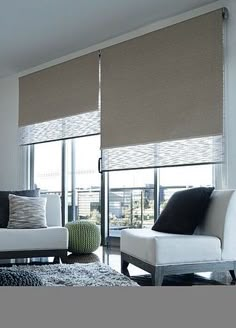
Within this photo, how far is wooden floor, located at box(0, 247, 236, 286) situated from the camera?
2.91 meters

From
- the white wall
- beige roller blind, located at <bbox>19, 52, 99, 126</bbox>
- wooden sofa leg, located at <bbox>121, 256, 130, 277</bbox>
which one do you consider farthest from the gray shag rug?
the white wall

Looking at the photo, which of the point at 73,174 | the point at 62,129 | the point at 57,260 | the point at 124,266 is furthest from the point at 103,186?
the point at 124,266

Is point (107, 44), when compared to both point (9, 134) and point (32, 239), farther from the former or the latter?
point (32, 239)

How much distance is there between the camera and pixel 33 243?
3.69 m

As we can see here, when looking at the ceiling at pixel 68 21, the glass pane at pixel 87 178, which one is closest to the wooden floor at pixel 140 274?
the glass pane at pixel 87 178

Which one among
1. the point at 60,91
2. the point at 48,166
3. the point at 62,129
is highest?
the point at 60,91

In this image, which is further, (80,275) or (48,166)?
(48,166)

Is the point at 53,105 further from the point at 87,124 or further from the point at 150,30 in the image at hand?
the point at 150,30

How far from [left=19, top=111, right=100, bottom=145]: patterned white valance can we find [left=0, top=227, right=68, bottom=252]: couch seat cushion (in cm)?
172

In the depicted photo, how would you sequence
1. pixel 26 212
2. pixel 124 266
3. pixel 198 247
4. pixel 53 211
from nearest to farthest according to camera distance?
1. pixel 198 247
2. pixel 124 266
3. pixel 26 212
4. pixel 53 211

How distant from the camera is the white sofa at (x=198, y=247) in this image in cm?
268

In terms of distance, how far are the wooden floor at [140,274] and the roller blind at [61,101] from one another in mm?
1644

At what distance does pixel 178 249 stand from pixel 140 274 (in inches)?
26.6

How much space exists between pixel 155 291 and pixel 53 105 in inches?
211
